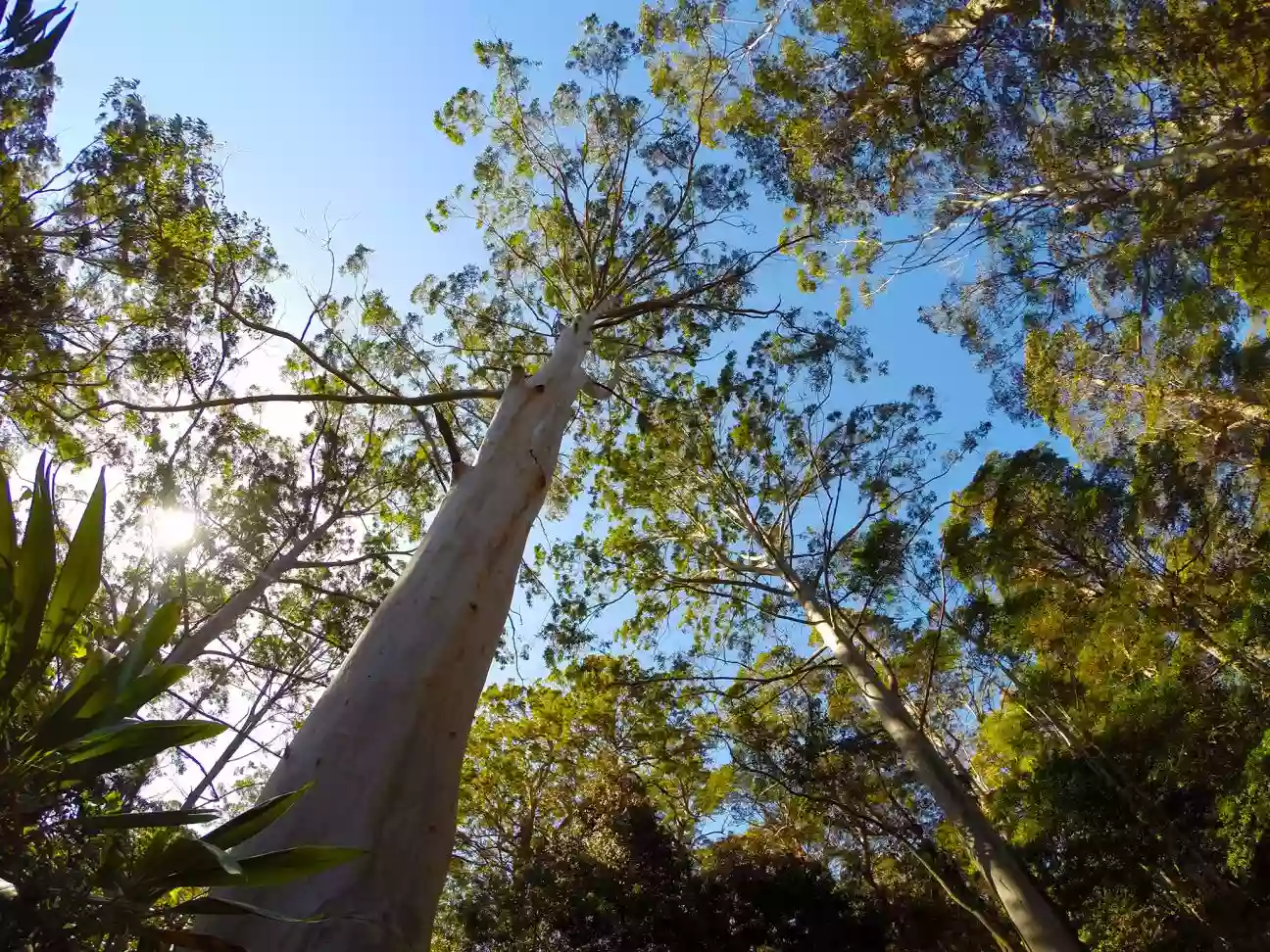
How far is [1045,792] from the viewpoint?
23.0 ft

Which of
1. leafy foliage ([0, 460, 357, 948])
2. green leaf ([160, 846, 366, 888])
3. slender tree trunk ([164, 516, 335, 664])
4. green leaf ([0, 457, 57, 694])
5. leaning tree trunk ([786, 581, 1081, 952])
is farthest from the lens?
slender tree trunk ([164, 516, 335, 664])

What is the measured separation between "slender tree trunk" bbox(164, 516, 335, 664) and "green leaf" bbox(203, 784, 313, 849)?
5.36m

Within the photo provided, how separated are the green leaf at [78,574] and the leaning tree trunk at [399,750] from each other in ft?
2.42

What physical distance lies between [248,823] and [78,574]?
2.52 feet

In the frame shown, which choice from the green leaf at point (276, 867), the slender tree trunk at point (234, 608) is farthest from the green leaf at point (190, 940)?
the slender tree trunk at point (234, 608)

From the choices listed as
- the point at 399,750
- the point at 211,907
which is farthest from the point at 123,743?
the point at 399,750

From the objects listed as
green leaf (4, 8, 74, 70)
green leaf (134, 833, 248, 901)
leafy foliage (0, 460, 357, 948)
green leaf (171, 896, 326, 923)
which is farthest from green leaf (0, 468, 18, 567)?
green leaf (4, 8, 74, 70)

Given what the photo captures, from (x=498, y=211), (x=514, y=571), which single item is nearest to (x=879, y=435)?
(x=498, y=211)

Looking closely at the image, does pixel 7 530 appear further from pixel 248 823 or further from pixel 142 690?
pixel 248 823

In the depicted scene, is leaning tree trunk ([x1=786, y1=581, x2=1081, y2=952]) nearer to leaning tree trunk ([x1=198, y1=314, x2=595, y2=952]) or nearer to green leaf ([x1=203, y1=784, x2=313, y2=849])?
leaning tree trunk ([x1=198, y1=314, x2=595, y2=952])

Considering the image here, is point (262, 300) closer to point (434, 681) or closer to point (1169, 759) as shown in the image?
point (434, 681)

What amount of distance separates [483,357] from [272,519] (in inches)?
142

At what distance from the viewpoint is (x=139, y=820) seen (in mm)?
1646

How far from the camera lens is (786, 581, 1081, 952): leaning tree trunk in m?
5.03
